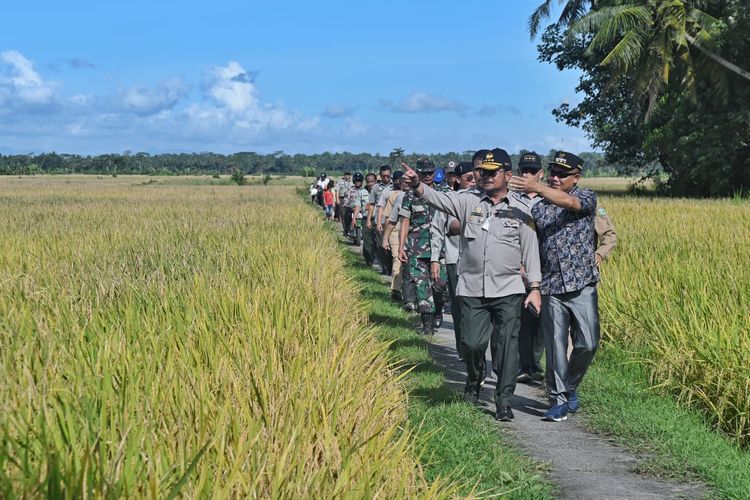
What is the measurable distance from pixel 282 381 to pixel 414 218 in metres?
6.57

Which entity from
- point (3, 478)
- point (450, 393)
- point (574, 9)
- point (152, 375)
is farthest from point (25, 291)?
point (574, 9)

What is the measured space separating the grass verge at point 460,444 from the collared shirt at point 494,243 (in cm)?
82

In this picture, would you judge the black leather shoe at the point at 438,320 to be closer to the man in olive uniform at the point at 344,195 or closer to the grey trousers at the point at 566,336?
the grey trousers at the point at 566,336

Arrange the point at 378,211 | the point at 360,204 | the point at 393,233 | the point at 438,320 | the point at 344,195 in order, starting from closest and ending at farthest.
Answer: the point at 438,320
the point at 393,233
the point at 378,211
the point at 360,204
the point at 344,195

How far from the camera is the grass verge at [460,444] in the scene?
4.83m

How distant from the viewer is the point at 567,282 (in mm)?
6535

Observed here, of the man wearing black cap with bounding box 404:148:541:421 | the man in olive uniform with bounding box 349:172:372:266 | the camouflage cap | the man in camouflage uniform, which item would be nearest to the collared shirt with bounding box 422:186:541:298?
the man wearing black cap with bounding box 404:148:541:421

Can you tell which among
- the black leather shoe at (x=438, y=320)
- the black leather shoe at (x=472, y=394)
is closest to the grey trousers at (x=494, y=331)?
the black leather shoe at (x=472, y=394)

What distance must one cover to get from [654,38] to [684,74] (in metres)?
4.37

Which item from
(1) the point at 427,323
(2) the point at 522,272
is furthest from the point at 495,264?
(1) the point at 427,323

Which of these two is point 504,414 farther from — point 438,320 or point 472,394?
point 438,320

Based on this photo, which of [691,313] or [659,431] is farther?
[691,313]

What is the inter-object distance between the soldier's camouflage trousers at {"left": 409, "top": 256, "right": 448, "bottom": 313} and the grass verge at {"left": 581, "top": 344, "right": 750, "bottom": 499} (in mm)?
2620

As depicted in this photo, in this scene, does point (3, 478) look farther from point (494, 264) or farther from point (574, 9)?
point (574, 9)
